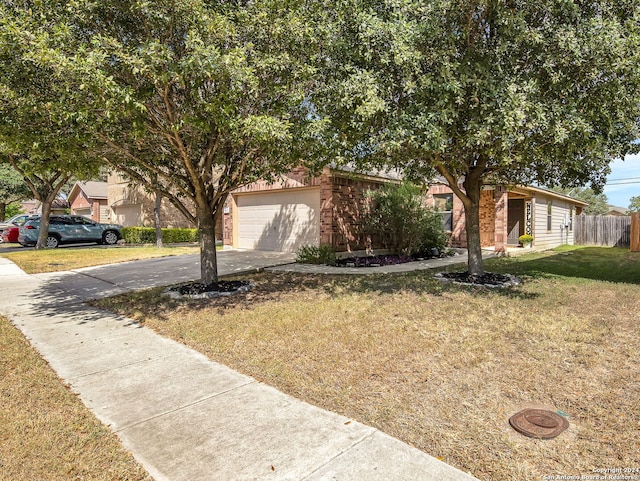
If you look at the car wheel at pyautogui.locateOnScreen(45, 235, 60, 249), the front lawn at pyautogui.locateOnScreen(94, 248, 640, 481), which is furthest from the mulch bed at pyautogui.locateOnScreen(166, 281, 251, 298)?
the car wheel at pyautogui.locateOnScreen(45, 235, 60, 249)

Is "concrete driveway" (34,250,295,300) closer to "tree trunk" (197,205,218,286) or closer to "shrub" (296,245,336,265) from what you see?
"shrub" (296,245,336,265)

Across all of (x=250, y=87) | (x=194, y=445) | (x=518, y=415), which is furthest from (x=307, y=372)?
(x=250, y=87)

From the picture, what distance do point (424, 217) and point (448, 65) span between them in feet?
21.6

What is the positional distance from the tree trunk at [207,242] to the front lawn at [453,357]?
0.88 m

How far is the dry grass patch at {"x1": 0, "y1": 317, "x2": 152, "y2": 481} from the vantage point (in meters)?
2.34

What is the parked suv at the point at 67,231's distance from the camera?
56.1ft

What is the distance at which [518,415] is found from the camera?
9.62 feet

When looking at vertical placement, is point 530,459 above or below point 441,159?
below

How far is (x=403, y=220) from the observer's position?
11.9 meters

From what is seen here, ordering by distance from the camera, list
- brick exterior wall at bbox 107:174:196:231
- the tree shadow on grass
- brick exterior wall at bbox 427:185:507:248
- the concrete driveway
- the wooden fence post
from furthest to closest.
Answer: brick exterior wall at bbox 107:174:196:231, the wooden fence post, brick exterior wall at bbox 427:185:507:248, the concrete driveway, the tree shadow on grass

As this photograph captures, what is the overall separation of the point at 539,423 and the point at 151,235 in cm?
2000

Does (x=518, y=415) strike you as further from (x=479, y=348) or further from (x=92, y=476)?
(x=92, y=476)

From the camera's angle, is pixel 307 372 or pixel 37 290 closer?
pixel 307 372

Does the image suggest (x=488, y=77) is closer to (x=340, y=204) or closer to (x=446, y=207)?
(x=340, y=204)
